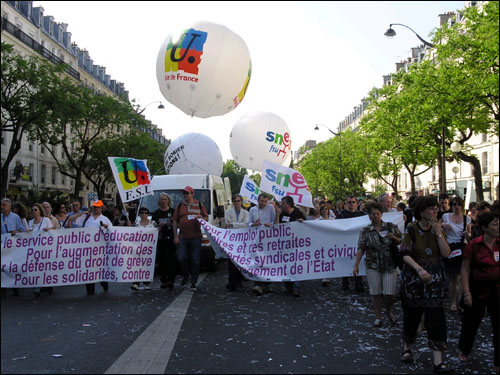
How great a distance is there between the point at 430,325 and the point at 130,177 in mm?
8044

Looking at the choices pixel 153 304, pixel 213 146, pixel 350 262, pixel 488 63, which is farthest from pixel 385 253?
pixel 488 63

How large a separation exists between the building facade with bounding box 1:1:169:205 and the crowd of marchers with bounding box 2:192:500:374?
1112 inches

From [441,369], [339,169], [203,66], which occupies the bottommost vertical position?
[441,369]

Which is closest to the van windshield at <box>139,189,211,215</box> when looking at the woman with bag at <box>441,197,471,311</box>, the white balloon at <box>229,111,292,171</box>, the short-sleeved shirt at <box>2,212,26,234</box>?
the short-sleeved shirt at <box>2,212,26,234</box>

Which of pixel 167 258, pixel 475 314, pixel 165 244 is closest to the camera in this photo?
pixel 475 314

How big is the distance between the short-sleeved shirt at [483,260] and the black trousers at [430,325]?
502 millimetres

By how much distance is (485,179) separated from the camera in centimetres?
4794

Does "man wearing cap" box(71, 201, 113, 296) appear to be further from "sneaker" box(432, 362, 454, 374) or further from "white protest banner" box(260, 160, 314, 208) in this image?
"sneaker" box(432, 362, 454, 374)

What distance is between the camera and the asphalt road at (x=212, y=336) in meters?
4.82

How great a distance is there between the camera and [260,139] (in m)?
19.3

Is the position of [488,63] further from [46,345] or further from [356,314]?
[46,345]

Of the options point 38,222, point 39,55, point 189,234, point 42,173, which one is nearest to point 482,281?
point 189,234

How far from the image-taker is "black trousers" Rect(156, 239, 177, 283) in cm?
1033

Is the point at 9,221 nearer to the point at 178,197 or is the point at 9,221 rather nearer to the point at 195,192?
the point at 178,197
